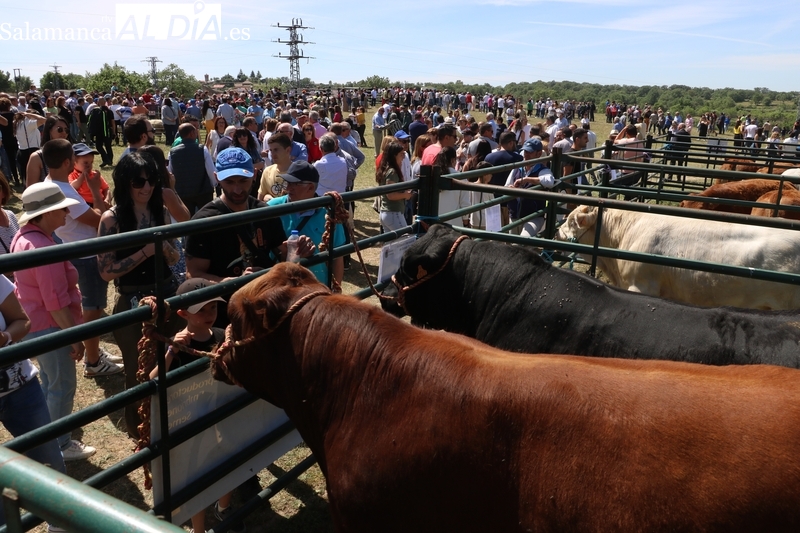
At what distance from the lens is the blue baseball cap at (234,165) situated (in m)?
3.61

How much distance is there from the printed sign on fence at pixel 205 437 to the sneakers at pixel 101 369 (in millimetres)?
3211

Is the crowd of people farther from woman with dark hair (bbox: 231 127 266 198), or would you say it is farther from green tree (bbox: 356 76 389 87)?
green tree (bbox: 356 76 389 87)

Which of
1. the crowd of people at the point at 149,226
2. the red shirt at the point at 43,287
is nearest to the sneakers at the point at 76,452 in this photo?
the crowd of people at the point at 149,226

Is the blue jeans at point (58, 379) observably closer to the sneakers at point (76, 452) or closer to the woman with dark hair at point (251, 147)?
the sneakers at point (76, 452)

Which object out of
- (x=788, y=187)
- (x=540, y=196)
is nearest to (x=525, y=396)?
(x=540, y=196)

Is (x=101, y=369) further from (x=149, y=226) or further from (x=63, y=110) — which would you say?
(x=63, y=110)

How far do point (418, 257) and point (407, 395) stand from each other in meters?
→ 1.54

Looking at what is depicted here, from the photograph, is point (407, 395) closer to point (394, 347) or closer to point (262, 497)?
point (394, 347)

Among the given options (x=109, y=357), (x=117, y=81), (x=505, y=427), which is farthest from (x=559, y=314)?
(x=117, y=81)

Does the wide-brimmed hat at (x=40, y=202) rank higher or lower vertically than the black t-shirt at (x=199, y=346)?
higher

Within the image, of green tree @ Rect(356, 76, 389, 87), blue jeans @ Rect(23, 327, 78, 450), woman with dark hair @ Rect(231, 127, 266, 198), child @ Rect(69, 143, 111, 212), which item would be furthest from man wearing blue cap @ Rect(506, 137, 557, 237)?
green tree @ Rect(356, 76, 389, 87)

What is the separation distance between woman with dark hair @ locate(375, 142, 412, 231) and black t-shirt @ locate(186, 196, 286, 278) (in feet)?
10.6

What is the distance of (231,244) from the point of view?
138 inches

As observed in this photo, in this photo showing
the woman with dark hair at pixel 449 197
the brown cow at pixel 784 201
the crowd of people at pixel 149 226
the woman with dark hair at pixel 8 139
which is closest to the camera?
the crowd of people at pixel 149 226
